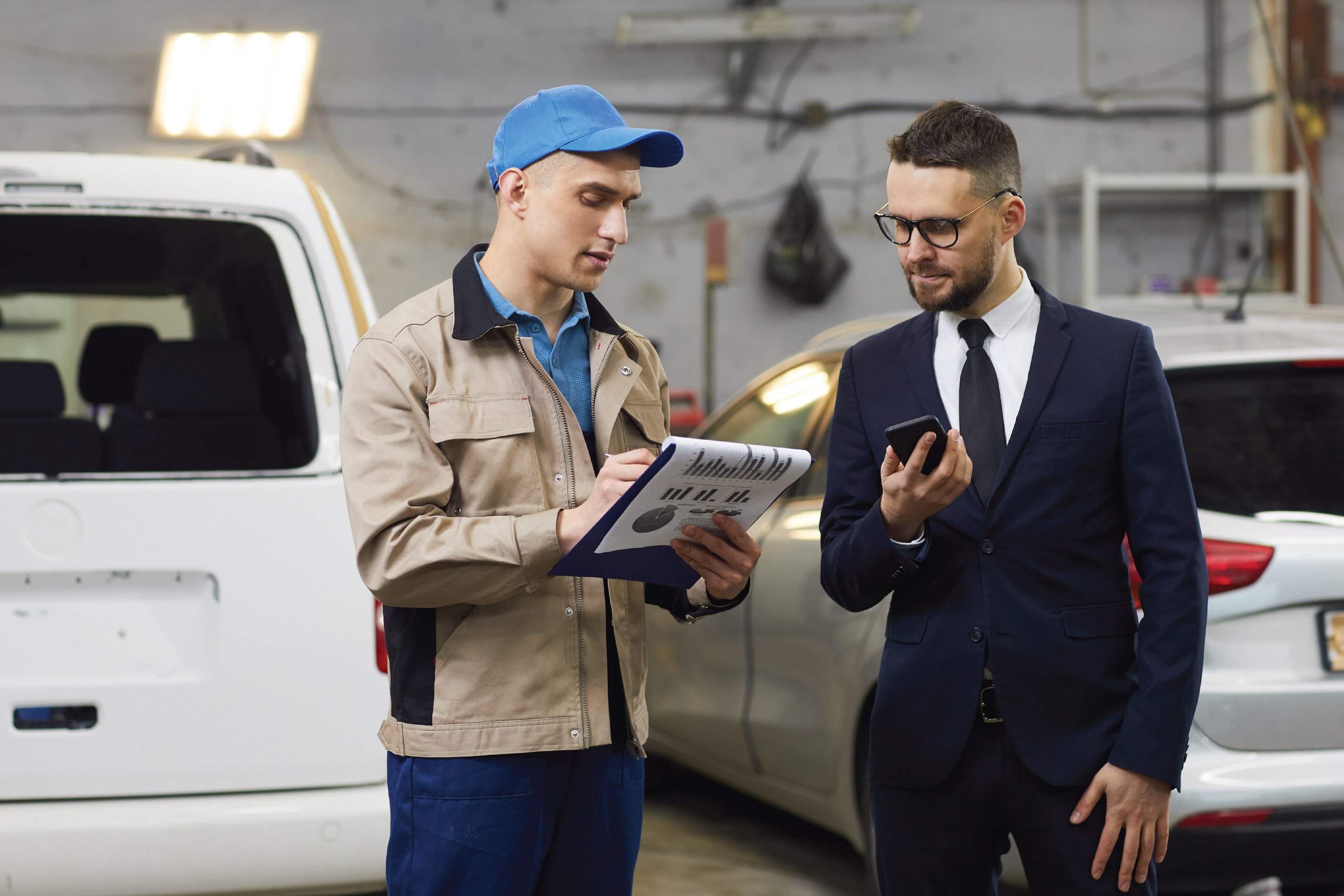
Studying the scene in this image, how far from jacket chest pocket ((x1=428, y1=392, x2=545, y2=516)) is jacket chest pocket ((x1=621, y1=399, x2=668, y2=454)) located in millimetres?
198

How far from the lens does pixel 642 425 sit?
1.86m

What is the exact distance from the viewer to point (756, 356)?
30.2 feet

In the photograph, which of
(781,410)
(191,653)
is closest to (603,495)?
(191,653)

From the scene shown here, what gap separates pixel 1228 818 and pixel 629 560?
4.95 ft

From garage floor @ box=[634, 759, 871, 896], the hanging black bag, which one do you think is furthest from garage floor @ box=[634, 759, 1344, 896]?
the hanging black bag

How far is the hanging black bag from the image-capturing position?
8.95 meters

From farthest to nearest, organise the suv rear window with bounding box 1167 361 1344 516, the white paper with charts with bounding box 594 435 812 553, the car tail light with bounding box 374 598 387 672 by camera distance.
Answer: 1. the suv rear window with bounding box 1167 361 1344 516
2. the car tail light with bounding box 374 598 387 672
3. the white paper with charts with bounding box 594 435 812 553

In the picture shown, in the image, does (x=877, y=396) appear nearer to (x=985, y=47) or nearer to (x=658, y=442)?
(x=658, y=442)

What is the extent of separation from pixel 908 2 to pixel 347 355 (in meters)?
7.67

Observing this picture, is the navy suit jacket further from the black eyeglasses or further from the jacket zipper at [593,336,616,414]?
the jacket zipper at [593,336,616,414]

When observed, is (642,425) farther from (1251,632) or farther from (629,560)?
(1251,632)

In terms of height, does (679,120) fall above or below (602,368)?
above

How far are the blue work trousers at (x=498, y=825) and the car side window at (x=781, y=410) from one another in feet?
6.03

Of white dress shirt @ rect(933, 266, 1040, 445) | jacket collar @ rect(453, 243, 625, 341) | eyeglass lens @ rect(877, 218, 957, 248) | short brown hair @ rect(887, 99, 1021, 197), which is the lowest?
white dress shirt @ rect(933, 266, 1040, 445)
